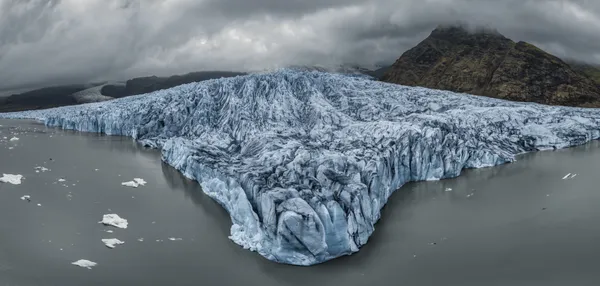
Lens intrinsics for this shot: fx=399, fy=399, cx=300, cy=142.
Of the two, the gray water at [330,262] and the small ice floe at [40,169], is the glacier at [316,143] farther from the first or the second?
the small ice floe at [40,169]

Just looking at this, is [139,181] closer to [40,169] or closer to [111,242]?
[40,169]

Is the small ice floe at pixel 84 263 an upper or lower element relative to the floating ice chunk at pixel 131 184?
lower

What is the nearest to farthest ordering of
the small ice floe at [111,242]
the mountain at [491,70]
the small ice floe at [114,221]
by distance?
the small ice floe at [111,242]
the small ice floe at [114,221]
the mountain at [491,70]

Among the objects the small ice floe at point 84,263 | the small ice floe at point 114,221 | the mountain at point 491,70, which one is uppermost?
the mountain at point 491,70

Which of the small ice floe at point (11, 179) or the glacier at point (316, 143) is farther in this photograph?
the small ice floe at point (11, 179)

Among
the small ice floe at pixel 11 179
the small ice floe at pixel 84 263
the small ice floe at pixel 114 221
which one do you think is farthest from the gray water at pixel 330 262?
A: the small ice floe at pixel 11 179

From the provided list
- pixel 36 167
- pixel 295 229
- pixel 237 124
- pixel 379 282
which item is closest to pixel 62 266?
pixel 295 229
